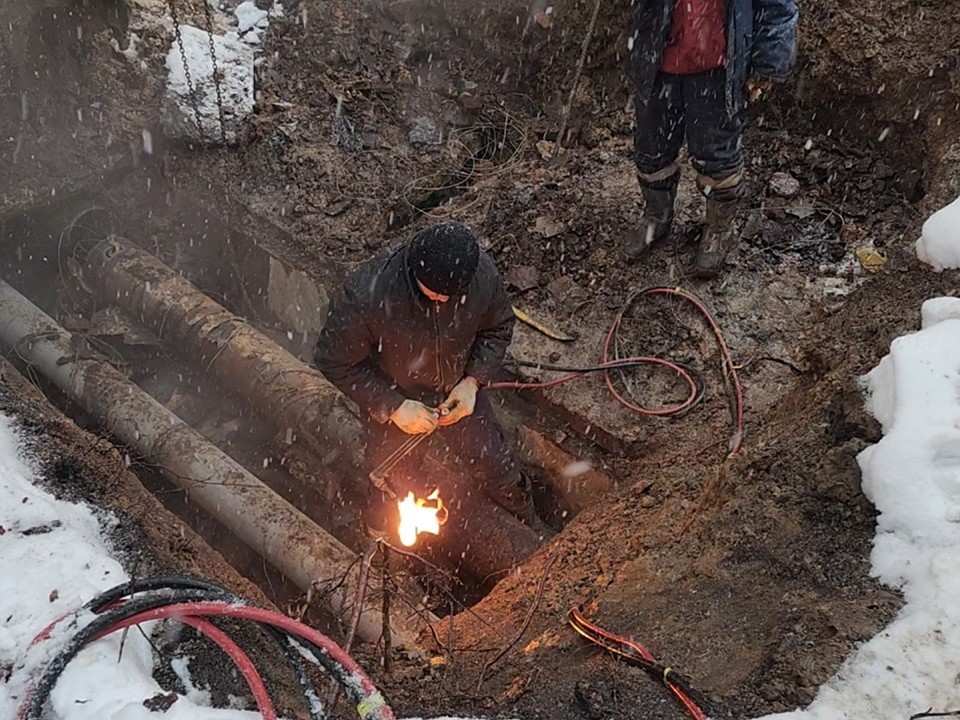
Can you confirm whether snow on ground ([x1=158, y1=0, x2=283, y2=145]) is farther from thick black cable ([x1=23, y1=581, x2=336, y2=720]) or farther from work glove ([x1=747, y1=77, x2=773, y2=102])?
thick black cable ([x1=23, y1=581, x2=336, y2=720])

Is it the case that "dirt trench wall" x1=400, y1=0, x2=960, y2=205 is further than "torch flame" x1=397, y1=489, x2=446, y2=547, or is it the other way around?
"dirt trench wall" x1=400, y1=0, x2=960, y2=205

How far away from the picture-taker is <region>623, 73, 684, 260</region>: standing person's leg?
13.9ft

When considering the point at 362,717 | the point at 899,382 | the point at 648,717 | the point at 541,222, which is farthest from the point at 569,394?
the point at 362,717

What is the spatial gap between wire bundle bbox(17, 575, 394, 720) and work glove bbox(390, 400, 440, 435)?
1.22 metres

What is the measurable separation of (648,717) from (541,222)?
10.6 feet

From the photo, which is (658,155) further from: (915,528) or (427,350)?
(915,528)

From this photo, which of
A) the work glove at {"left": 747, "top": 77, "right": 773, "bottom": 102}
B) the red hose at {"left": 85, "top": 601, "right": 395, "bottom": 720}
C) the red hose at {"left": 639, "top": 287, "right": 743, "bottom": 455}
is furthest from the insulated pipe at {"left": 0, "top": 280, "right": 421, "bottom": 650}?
the work glove at {"left": 747, "top": 77, "right": 773, "bottom": 102}

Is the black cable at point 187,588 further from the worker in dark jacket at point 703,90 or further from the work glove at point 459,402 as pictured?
the worker in dark jacket at point 703,90

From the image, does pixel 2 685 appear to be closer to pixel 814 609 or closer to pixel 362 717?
pixel 362 717

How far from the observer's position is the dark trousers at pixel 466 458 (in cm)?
399

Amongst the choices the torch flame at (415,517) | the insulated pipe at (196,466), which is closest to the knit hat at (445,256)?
the torch flame at (415,517)

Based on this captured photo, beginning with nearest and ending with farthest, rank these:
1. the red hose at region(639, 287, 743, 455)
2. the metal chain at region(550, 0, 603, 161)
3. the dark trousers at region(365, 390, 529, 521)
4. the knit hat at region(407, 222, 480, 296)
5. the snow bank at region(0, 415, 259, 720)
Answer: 1. the snow bank at region(0, 415, 259, 720)
2. the knit hat at region(407, 222, 480, 296)
3. the red hose at region(639, 287, 743, 455)
4. the dark trousers at region(365, 390, 529, 521)
5. the metal chain at region(550, 0, 603, 161)

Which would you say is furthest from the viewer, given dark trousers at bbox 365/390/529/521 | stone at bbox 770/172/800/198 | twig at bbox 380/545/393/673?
stone at bbox 770/172/800/198

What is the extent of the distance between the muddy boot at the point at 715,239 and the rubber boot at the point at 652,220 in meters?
0.22
